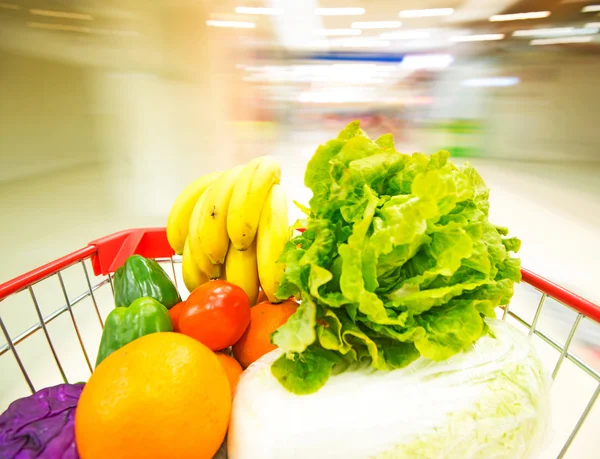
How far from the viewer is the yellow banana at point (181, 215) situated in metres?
0.71

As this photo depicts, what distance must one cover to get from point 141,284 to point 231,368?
241mm

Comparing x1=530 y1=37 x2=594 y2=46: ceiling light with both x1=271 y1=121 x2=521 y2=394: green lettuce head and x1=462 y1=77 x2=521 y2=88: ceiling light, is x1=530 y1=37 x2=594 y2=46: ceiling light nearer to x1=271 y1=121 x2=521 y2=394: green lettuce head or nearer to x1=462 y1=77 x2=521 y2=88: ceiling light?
x1=462 y1=77 x2=521 y2=88: ceiling light

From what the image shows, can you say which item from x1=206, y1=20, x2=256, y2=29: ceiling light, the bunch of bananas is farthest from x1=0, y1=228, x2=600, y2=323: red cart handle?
x1=206, y1=20, x2=256, y2=29: ceiling light

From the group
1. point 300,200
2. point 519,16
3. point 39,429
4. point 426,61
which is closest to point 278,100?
point 300,200

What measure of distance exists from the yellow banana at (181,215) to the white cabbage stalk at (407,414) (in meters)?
0.40

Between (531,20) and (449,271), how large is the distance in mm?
3686

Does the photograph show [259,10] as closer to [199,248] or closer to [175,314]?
[199,248]

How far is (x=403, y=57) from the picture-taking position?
10.1 feet

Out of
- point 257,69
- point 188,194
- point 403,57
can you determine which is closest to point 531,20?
point 403,57

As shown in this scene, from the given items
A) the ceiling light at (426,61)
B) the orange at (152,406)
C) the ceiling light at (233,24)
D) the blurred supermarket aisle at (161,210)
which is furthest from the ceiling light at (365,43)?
the orange at (152,406)

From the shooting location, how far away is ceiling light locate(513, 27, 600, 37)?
2.95 metres

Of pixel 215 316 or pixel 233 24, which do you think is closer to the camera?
pixel 215 316

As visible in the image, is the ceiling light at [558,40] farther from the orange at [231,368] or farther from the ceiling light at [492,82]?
the orange at [231,368]

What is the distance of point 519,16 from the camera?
288cm
